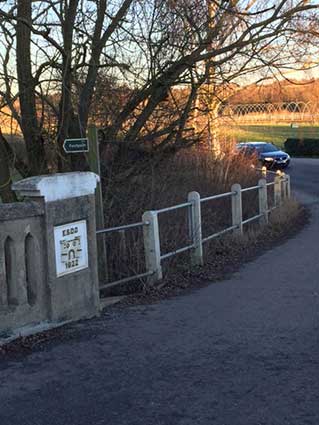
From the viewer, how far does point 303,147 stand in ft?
172

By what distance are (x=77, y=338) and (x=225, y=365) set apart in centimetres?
151

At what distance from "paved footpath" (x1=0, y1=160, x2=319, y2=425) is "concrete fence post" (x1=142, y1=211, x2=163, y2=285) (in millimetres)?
850

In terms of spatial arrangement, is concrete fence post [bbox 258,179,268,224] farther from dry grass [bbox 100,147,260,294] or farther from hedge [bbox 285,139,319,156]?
hedge [bbox 285,139,319,156]

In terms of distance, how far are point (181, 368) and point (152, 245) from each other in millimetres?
3436

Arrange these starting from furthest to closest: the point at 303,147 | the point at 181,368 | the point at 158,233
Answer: the point at 303,147 < the point at 158,233 < the point at 181,368

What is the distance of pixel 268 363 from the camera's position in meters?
4.90

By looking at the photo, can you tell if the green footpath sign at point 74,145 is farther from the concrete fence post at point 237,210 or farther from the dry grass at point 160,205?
the concrete fence post at point 237,210

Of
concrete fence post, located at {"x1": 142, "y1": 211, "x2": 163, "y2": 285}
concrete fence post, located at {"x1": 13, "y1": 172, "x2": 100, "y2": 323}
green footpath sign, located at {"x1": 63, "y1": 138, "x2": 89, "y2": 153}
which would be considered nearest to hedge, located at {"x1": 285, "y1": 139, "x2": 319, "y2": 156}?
concrete fence post, located at {"x1": 142, "y1": 211, "x2": 163, "y2": 285}

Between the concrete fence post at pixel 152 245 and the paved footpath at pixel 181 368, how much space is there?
850 mm

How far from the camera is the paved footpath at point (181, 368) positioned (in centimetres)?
393

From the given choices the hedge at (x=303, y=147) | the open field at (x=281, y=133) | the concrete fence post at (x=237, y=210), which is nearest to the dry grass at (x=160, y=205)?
the concrete fence post at (x=237, y=210)

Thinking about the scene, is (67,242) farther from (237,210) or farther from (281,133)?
(281,133)

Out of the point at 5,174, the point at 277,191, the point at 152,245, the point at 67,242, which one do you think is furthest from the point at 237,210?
the point at 67,242

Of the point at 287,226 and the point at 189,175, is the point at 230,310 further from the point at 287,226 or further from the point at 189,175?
the point at 287,226
